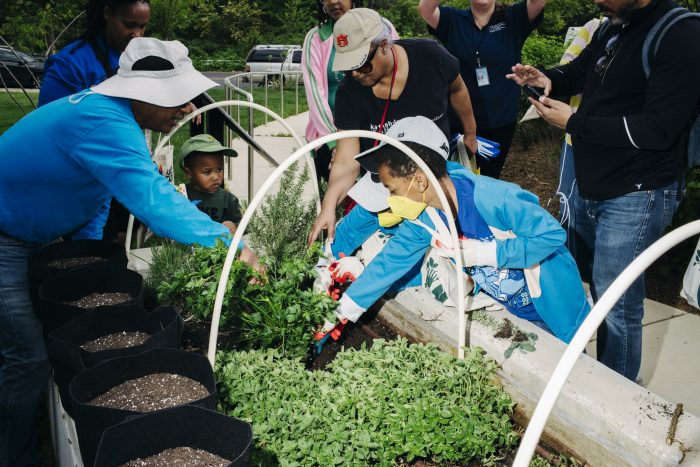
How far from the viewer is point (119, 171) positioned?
2.14 m

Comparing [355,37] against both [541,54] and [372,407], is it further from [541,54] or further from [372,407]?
[541,54]

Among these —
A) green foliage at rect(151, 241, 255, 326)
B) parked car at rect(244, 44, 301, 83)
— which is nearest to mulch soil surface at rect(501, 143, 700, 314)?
green foliage at rect(151, 241, 255, 326)

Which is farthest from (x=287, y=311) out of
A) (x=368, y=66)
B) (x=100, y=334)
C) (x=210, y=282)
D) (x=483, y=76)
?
(x=483, y=76)

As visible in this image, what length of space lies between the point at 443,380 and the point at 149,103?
148 centimetres

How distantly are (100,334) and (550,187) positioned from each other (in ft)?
15.8

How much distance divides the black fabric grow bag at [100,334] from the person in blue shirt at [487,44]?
2446 millimetres

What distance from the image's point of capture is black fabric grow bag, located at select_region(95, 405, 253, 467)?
4.85 feet

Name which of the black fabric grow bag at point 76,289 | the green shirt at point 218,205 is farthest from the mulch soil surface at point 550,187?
the black fabric grow bag at point 76,289

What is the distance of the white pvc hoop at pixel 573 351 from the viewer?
47.1 inches

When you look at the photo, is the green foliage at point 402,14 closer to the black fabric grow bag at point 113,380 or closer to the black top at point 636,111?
the black top at point 636,111

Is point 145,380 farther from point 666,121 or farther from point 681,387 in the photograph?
point 681,387

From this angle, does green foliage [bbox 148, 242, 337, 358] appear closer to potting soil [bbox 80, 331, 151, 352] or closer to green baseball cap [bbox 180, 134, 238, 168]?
potting soil [bbox 80, 331, 151, 352]

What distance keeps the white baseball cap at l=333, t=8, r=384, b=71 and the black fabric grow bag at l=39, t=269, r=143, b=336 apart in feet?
4.15

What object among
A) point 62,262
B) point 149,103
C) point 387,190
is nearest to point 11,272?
point 62,262
